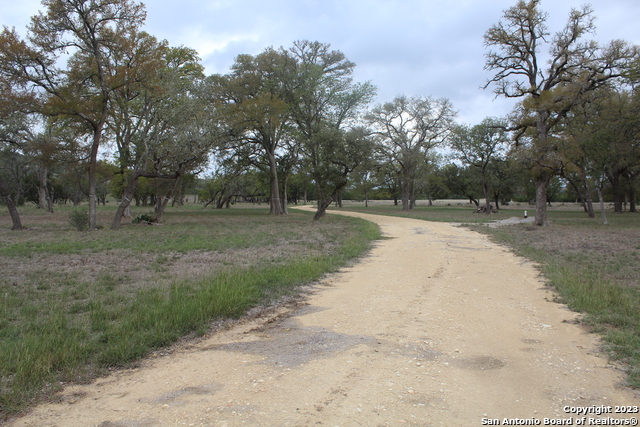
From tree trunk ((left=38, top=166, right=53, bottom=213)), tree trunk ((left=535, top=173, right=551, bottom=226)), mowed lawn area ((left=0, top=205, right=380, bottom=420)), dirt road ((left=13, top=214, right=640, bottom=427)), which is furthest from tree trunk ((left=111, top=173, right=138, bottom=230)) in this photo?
tree trunk ((left=535, top=173, right=551, bottom=226))

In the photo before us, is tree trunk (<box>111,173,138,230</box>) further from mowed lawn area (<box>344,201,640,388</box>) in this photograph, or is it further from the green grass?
the green grass

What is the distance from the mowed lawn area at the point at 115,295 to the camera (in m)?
4.07

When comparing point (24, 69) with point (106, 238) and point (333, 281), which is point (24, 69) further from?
point (333, 281)

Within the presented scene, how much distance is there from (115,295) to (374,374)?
16.5 ft

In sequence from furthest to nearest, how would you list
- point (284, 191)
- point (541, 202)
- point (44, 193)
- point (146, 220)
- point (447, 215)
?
1. point (284, 191)
2. point (44, 193)
3. point (447, 215)
4. point (146, 220)
5. point (541, 202)

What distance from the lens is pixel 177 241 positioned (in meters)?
14.7

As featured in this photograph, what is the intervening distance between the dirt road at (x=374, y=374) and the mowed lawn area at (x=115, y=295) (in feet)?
1.47

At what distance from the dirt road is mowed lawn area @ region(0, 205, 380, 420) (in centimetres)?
45

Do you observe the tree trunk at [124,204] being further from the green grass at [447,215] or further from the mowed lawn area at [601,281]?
the green grass at [447,215]

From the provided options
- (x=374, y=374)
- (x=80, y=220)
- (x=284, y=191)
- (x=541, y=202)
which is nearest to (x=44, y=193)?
(x=284, y=191)

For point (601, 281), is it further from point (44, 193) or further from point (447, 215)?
point (44, 193)

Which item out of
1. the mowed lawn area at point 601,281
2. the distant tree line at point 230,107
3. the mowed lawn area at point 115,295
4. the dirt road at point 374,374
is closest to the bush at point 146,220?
the distant tree line at point 230,107

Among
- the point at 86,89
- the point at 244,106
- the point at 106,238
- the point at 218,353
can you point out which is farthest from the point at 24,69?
the point at 218,353

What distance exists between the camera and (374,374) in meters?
3.82
